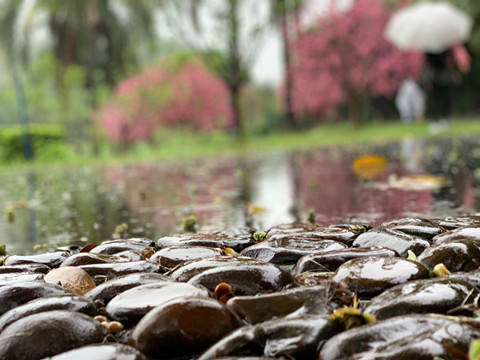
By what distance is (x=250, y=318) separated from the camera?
1.85m

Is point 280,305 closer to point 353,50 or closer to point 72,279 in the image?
point 72,279

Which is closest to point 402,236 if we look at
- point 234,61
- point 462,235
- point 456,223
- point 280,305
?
point 462,235

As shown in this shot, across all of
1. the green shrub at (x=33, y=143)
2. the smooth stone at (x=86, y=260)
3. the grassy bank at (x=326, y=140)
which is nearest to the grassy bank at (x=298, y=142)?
the grassy bank at (x=326, y=140)

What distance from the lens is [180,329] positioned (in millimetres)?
1694

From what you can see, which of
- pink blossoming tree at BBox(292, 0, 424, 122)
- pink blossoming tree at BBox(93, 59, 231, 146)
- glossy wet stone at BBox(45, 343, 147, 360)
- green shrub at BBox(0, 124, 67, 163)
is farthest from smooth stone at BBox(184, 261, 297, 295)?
pink blossoming tree at BBox(93, 59, 231, 146)

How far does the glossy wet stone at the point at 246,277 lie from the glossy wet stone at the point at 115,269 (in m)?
0.29

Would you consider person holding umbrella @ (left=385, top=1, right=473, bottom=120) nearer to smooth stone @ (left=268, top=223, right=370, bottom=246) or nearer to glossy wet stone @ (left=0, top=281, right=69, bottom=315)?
smooth stone @ (left=268, top=223, right=370, bottom=246)

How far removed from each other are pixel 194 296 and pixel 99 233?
2.55 m

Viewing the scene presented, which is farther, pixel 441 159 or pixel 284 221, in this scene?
pixel 441 159

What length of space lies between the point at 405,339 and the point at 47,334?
2.89 feet

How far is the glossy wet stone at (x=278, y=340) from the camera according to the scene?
160 cm

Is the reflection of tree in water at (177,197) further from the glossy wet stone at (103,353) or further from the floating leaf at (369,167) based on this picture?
the glossy wet stone at (103,353)

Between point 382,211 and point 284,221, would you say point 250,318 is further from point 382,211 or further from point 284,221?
point 382,211

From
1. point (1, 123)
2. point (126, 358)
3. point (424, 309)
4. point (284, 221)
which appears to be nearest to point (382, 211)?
point (284, 221)
